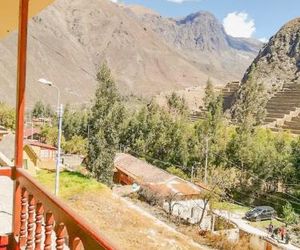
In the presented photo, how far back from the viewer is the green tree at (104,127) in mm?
24562

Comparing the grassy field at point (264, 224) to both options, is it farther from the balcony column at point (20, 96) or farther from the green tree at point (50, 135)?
the green tree at point (50, 135)

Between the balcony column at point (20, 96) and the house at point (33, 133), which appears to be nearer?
the balcony column at point (20, 96)

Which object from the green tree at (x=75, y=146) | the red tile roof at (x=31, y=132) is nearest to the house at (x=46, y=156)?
the green tree at (x=75, y=146)

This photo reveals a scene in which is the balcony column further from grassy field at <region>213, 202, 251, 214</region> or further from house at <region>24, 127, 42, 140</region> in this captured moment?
house at <region>24, 127, 42, 140</region>

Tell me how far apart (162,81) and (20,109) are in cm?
16851

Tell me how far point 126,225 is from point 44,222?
11864 mm

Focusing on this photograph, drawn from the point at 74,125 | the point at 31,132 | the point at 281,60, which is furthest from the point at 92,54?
the point at 31,132

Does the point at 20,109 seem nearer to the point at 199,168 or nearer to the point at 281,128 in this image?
the point at 199,168

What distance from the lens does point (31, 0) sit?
9.37ft

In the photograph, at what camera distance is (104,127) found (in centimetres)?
2541

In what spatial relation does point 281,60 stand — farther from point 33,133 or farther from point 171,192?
point 171,192

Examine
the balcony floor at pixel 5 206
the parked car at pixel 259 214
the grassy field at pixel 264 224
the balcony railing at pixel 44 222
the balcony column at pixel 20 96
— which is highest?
the balcony column at pixel 20 96

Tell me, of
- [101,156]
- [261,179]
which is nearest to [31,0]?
[101,156]

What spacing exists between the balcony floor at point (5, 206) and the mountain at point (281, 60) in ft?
199
